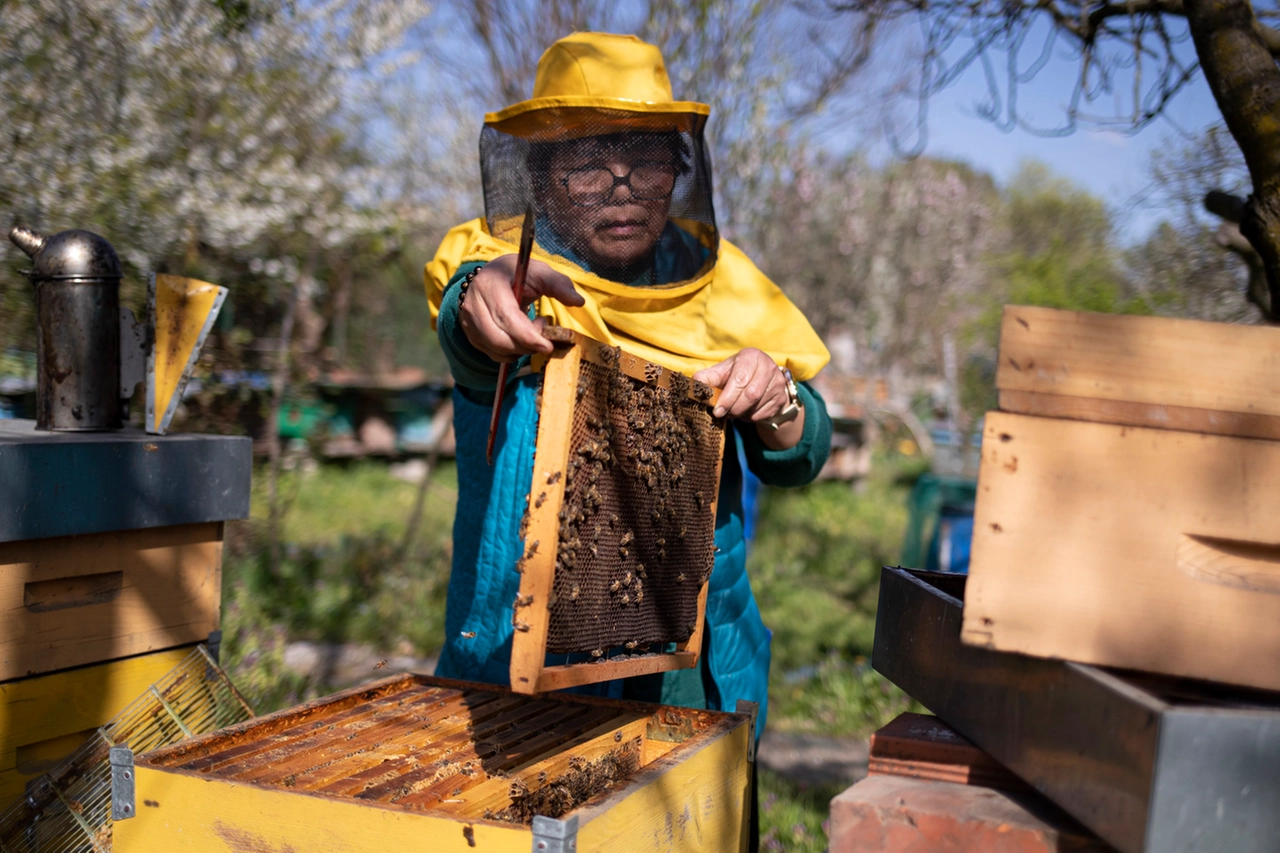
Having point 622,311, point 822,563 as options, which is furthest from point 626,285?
point 822,563

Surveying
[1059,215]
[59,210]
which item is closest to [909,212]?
[59,210]

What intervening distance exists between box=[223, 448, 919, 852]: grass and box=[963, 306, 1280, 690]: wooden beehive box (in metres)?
2.33

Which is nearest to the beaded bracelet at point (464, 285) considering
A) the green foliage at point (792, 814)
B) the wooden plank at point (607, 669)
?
the wooden plank at point (607, 669)

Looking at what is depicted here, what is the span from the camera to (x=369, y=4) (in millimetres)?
8281

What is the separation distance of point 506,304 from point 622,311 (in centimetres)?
51

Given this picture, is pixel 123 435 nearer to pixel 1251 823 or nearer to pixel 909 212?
pixel 1251 823

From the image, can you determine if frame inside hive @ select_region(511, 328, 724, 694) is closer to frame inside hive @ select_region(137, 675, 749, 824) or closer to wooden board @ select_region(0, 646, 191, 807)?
frame inside hive @ select_region(137, 675, 749, 824)

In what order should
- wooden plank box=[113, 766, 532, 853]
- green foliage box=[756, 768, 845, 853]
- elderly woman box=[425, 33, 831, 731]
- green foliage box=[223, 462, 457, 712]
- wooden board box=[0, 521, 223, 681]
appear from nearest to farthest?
wooden plank box=[113, 766, 532, 853], wooden board box=[0, 521, 223, 681], elderly woman box=[425, 33, 831, 731], green foliage box=[756, 768, 845, 853], green foliage box=[223, 462, 457, 712]

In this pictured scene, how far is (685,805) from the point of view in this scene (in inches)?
58.7

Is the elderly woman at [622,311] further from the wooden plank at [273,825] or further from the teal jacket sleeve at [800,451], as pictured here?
the wooden plank at [273,825]

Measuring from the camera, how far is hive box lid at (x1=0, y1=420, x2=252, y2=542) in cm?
174

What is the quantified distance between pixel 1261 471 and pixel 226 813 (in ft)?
4.48

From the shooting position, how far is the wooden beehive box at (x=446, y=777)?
4.10 ft

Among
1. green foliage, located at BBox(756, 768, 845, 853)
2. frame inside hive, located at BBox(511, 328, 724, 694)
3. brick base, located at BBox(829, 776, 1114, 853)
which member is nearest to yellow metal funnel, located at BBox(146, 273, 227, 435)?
frame inside hive, located at BBox(511, 328, 724, 694)
